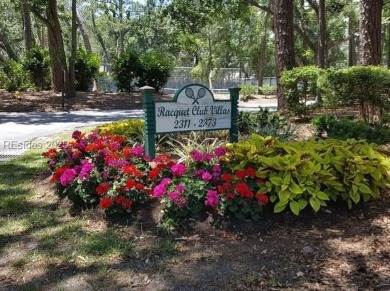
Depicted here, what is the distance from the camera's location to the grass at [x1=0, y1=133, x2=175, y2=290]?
9.44 feet

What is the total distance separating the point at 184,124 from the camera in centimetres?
486

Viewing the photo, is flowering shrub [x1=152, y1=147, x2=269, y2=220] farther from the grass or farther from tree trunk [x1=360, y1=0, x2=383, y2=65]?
tree trunk [x1=360, y1=0, x2=383, y2=65]

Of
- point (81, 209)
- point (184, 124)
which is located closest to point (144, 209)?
point (81, 209)

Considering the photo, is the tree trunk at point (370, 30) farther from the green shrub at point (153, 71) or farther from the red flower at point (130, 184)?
the green shrub at point (153, 71)

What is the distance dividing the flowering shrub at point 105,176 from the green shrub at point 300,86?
426cm

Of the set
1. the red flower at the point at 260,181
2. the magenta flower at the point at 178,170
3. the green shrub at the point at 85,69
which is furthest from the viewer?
the green shrub at the point at 85,69

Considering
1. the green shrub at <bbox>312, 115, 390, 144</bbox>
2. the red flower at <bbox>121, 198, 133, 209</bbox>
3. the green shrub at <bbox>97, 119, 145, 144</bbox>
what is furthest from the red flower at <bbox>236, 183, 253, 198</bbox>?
the green shrub at <bbox>97, 119, 145, 144</bbox>

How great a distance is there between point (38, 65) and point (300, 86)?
1304 centimetres

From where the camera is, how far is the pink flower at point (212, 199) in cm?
329

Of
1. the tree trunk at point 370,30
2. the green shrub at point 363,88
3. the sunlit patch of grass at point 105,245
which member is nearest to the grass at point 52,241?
the sunlit patch of grass at point 105,245

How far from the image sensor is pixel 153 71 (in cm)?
1781

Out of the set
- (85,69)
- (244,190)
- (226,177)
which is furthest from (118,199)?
(85,69)

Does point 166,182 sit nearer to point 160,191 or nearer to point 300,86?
point 160,191

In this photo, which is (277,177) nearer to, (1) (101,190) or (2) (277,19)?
(1) (101,190)
